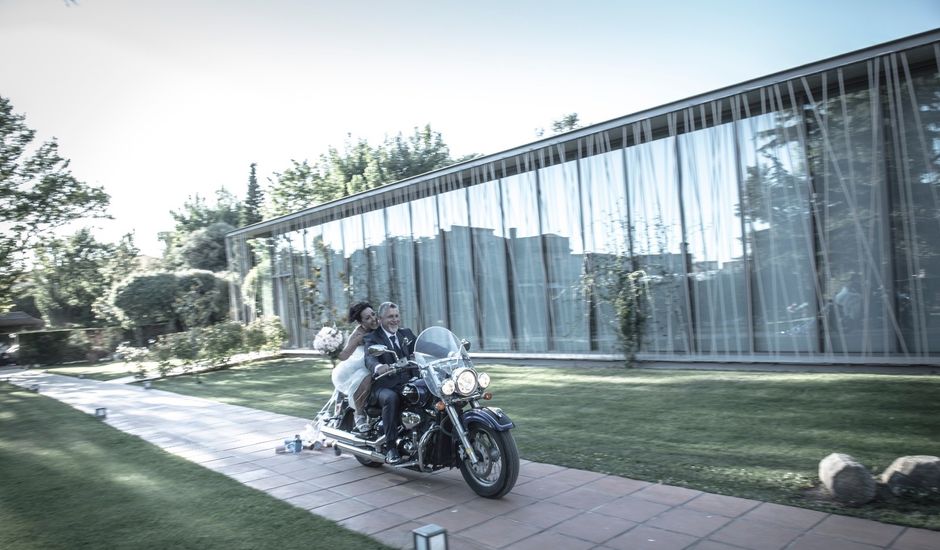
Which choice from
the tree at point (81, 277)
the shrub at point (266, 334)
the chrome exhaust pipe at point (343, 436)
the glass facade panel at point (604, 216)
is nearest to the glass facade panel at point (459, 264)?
the glass facade panel at point (604, 216)

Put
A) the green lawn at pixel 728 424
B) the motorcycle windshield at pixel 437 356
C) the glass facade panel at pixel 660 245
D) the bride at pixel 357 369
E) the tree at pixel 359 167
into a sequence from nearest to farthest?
the green lawn at pixel 728 424 < the motorcycle windshield at pixel 437 356 < the bride at pixel 357 369 < the glass facade panel at pixel 660 245 < the tree at pixel 359 167

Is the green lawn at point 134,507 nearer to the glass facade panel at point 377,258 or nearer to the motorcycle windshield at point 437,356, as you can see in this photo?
the motorcycle windshield at point 437,356

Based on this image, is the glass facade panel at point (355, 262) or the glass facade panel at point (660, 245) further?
the glass facade panel at point (355, 262)

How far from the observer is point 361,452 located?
16.3 feet

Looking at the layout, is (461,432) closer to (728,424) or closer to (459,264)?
(728,424)

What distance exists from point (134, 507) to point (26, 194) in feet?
57.8

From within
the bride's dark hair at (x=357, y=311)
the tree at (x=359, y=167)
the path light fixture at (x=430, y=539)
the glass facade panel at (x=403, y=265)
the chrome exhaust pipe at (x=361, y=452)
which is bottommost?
the chrome exhaust pipe at (x=361, y=452)

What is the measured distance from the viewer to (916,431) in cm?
480

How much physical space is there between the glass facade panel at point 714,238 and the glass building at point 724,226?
0.07 feet

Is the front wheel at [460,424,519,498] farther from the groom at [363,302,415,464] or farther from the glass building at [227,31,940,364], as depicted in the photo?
the glass building at [227,31,940,364]

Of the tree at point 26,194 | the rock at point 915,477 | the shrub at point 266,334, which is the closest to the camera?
the rock at point 915,477

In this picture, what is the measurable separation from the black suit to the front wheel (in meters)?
0.72

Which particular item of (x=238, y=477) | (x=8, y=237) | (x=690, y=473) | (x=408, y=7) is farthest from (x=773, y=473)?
(x=8, y=237)

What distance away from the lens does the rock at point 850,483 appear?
3.47m
